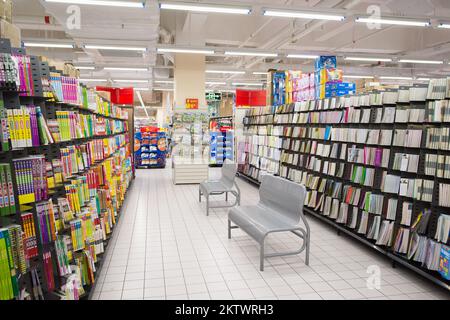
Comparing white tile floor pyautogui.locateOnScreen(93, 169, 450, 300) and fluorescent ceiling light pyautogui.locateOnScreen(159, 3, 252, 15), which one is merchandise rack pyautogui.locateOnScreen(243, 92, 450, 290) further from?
fluorescent ceiling light pyautogui.locateOnScreen(159, 3, 252, 15)

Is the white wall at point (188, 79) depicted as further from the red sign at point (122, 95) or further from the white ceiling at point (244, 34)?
the red sign at point (122, 95)

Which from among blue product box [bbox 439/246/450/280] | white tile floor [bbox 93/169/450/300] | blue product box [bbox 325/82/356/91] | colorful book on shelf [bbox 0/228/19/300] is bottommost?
white tile floor [bbox 93/169/450/300]

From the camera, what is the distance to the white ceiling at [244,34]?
269 inches

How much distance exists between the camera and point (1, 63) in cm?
186

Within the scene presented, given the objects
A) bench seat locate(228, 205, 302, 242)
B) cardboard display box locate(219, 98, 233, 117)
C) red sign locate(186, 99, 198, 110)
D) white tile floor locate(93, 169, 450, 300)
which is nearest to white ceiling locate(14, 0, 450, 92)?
red sign locate(186, 99, 198, 110)

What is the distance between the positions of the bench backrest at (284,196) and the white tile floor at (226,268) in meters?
0.64

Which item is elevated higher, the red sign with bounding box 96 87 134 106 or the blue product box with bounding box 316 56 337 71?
the blue product box with bounding box 316 56 337 71

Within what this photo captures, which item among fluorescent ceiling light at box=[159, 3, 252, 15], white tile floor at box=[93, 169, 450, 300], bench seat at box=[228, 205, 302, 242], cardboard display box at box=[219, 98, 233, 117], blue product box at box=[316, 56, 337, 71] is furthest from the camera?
cardboard display box at box=[219, 98, 233, 117]

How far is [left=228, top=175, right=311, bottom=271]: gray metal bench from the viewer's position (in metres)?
4.07

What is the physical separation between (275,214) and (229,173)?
240 cm
